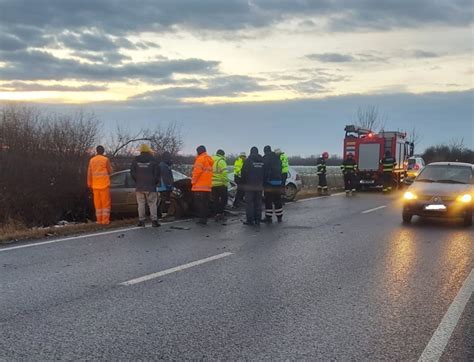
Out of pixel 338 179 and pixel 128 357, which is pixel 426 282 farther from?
pixel 338 179

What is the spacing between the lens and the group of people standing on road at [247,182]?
42.2 feet

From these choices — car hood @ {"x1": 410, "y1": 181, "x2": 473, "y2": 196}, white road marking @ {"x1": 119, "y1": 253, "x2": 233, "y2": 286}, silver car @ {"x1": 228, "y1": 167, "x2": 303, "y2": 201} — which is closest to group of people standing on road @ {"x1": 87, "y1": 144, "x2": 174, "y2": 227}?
white road marking @ {"x1": 119, "y1": 253, "x2": 233, "y2": 286}

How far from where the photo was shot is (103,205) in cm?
1260

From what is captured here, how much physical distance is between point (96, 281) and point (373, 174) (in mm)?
22168

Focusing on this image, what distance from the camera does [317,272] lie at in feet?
24.8

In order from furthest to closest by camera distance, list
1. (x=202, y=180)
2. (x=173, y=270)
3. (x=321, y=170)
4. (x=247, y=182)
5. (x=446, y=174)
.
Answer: (x=321, y=170)
(x=446, y=174)
(x=247, y=182)
(x=202, y=180)
(x=173, y=270)

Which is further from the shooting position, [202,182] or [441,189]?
[202,182]

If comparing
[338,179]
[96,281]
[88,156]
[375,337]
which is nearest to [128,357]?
[375,337]

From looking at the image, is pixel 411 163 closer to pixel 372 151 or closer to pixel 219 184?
pixel 372 151

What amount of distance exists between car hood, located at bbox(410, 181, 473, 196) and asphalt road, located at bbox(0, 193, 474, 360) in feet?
6.07

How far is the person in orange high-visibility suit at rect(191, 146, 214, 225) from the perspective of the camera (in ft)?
42.0

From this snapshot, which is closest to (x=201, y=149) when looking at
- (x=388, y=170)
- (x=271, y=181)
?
(x=271, y=181)

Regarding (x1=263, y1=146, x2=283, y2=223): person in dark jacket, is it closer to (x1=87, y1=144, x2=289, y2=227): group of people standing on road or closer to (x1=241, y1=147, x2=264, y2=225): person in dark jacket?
(x1=87, y1=144, x2=289, y2=227): group of people standing on road

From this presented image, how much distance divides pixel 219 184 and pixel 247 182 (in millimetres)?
1042
